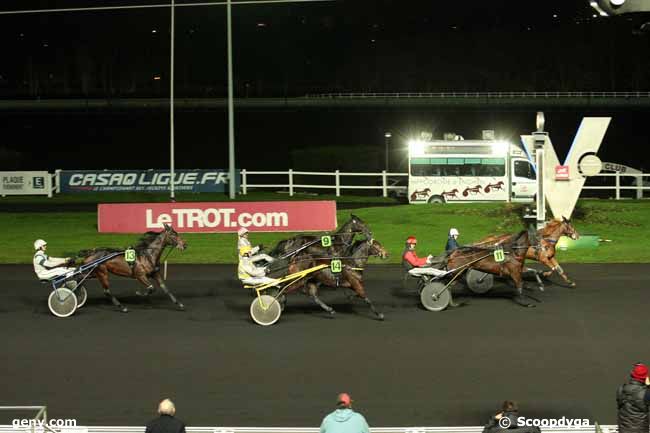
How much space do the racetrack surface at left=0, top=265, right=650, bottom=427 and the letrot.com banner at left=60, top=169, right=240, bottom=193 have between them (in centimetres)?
2072

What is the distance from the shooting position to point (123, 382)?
485 inches

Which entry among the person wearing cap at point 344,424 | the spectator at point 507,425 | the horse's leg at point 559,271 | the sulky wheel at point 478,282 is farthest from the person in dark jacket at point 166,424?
the horse's leg at point 559,271

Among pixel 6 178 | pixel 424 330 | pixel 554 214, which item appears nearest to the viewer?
pixel 424 330

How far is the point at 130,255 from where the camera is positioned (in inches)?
650

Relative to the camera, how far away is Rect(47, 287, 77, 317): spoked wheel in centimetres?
1631

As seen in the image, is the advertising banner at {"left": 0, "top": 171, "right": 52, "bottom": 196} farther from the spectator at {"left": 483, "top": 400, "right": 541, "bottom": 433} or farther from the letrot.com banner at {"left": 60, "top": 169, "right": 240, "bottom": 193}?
the spectator at {"left": 483, "top": 400, "right": 541, "bottom": 433}

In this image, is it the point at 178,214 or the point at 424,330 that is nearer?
the point at 424,330

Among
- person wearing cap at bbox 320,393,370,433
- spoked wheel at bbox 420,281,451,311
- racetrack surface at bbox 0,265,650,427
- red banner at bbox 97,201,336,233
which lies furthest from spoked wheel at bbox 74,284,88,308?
person wearing cap at bbox 320,393,370,433

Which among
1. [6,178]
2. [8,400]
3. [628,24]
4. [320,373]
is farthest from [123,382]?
[628,24]

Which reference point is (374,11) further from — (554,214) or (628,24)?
(554,214)

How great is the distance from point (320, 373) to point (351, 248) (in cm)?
371

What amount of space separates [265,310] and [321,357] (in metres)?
2.33

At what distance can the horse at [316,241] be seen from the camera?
16.2 meters

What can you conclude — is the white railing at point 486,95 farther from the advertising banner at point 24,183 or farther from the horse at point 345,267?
the horse at point 345,267
